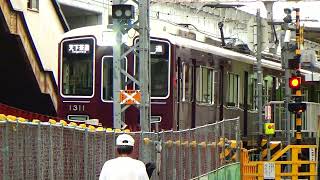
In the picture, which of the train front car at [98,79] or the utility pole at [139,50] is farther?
the train front car at [98,79]

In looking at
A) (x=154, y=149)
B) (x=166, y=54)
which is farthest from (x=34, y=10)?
Answer: (x=154, y=149)

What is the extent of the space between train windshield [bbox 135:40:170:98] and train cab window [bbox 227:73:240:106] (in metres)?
4.34

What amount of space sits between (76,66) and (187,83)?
2605 millimetres

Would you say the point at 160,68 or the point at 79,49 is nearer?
the point at 160,68

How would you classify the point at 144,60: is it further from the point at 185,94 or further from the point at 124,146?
the point at 124,146

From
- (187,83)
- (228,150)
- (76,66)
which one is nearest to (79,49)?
(76,66)

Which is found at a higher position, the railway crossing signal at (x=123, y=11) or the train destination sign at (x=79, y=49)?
the railway crossing signal at (x=123, y=11)

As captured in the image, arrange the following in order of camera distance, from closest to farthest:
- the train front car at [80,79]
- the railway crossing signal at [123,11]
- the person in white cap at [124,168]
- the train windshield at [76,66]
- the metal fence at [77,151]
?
1. the metal fence at [77,151]
2. the person in white cap at [124,168]
3. the railway crossing signal at [123,11]
4. the train front car at [80,79]
5. the train windshield at [76,66]

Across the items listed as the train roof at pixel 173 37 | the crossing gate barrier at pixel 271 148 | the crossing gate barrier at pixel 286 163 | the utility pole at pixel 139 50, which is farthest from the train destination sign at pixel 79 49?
the crossing gate barrier at pixel 271 148

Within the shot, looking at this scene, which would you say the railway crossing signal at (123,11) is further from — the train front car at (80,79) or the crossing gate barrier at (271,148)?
the crossing gate barrier at (271,148)

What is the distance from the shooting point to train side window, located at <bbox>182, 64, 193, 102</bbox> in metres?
16.3

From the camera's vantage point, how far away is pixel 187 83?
1647 centimetres

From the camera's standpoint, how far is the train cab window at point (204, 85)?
17.2 meters

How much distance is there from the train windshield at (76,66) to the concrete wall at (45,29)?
8318mm
